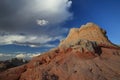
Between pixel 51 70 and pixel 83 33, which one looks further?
pixel 83 33

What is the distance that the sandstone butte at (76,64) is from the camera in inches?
3034

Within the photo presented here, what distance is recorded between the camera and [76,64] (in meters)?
80.7

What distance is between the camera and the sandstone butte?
7706 cm

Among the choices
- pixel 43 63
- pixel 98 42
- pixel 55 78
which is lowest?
pixel 55 78

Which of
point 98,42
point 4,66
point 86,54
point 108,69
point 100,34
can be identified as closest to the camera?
point 108,69

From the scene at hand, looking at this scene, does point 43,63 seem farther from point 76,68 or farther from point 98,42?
point 98,42

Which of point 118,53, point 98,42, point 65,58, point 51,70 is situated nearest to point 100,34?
point 98,42

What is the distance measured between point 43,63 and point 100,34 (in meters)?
27.0

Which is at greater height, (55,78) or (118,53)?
(118,53)

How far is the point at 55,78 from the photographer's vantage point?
79.1m

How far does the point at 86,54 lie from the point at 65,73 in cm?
1054

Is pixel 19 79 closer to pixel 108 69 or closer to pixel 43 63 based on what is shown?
pixel 43 63

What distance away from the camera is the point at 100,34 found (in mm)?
98812

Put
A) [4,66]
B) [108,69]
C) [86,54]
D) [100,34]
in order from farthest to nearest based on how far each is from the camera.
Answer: [4,66] → [100,34] → [86,54] → [108,69]
